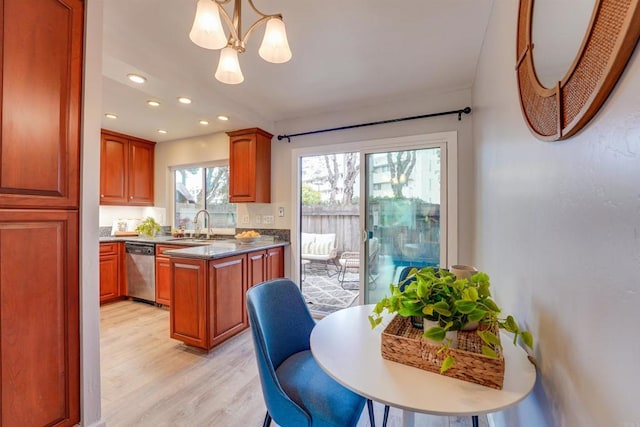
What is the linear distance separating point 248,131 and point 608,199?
10.7ft

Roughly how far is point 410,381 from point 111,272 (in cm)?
412

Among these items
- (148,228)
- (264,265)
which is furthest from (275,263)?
(148,228)

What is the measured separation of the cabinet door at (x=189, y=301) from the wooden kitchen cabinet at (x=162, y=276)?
104cm

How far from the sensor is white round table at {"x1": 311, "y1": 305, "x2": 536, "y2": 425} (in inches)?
27.4

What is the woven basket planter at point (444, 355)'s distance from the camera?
2.46ft

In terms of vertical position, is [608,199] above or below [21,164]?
below

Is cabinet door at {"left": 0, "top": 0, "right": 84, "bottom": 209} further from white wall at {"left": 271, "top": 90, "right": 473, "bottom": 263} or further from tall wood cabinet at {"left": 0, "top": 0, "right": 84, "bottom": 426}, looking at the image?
white wall at {"left": 271, "top": 90, "right": 473, "bottom": 263}

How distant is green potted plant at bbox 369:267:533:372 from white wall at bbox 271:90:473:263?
183 cm

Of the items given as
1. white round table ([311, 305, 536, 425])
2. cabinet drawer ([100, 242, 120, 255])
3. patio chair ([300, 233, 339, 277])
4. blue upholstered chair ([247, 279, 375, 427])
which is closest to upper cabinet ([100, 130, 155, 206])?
cabinet drawer ([100, 242, 120, 255])

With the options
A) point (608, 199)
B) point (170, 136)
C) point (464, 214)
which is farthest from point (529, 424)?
point (170, 136)

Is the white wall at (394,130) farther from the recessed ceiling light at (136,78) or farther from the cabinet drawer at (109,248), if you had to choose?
the cabinet drawer at (109,248)

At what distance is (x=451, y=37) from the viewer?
6.24 ft

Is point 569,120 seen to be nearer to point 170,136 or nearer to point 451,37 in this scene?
point 451,37

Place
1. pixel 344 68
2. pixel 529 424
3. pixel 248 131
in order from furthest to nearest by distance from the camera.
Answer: pixel 248 131
pixel 344 68
pixel 529 424
